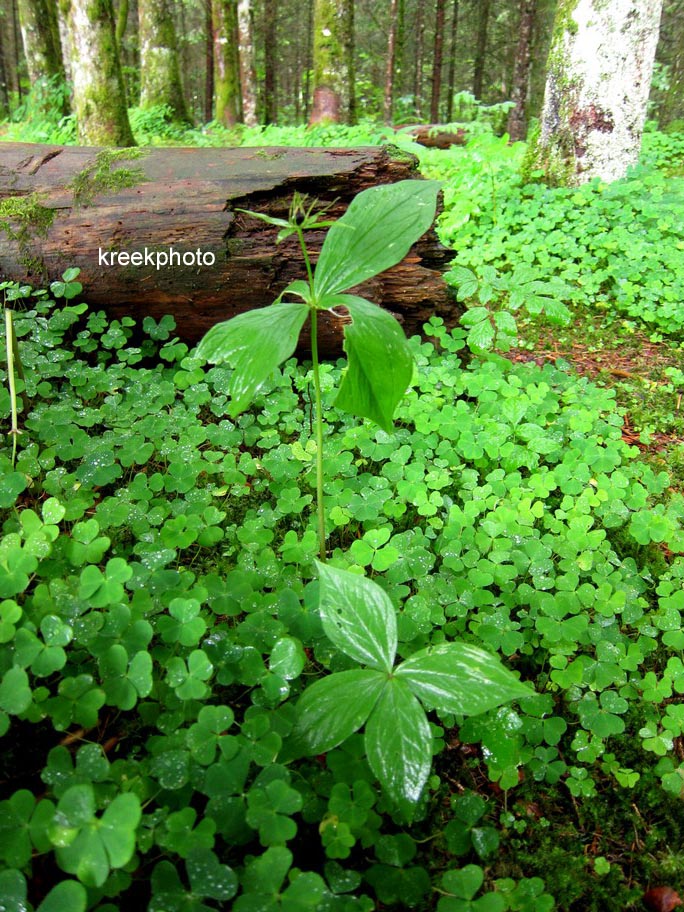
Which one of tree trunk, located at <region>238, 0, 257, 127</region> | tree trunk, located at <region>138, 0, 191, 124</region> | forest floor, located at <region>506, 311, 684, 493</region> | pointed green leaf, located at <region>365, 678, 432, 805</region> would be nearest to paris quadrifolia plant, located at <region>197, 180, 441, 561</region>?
pointed green leaf, located at <region>365, 678, 432, 805</region>

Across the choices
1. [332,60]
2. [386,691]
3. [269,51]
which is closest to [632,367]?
[386,691]

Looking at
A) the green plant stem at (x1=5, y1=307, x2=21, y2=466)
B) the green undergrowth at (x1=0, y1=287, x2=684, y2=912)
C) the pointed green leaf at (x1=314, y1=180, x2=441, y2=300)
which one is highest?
the pointed green leaf at (x1=314, y1=180, x2=441, y2=300)

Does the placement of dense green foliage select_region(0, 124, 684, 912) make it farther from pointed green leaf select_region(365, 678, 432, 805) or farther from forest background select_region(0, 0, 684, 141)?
forest background select_region(0, 0, 684, 141)

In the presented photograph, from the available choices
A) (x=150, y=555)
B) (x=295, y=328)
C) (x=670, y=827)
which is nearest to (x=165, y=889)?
(x=150, y=555)

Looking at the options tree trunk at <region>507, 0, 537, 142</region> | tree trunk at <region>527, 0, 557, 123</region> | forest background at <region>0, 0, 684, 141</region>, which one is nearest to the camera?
forest background at <region>0, 0, 684, 141</region>

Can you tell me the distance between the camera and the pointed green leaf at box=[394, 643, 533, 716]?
1293mm

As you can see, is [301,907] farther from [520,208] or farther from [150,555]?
[520,208]

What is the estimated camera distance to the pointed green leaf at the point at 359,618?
4.65 feet

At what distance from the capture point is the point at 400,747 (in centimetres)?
128

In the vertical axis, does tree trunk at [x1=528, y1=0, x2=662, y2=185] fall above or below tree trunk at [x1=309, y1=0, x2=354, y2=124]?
below

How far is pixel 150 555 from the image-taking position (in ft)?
5.99

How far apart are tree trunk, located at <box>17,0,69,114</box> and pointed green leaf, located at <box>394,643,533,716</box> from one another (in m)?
13.9

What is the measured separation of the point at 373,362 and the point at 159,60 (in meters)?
12.9

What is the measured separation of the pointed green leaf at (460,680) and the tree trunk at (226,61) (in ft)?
47.0
